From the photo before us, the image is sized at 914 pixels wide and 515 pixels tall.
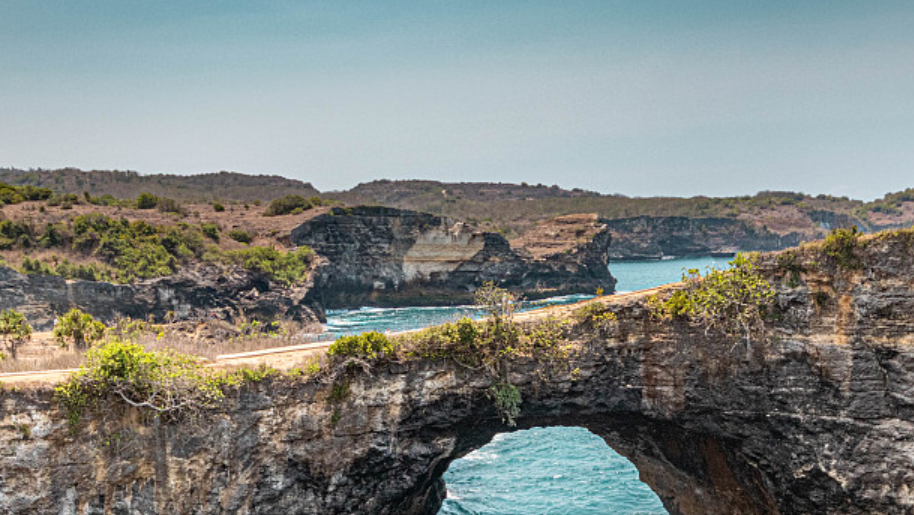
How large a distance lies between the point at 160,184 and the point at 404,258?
68.7 metres

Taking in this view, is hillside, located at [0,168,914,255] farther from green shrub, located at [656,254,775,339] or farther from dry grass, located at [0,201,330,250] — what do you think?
green shrub, located at [656,254,775,339]

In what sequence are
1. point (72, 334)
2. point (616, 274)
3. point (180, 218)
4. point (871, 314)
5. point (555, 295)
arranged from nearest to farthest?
point (871, 314), point (72, 334), point (180, 218), point (555, 295), point (616, 274)

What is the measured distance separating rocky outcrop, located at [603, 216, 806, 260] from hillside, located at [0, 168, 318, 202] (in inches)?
2259

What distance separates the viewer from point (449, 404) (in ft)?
61.1

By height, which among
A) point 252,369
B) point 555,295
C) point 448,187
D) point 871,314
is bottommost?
point 555,295

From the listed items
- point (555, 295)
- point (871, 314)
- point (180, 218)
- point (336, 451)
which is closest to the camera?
point (871, 314)

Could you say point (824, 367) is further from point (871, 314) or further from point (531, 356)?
point (531, 356)

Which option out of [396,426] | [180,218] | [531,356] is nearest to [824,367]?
[531,356]

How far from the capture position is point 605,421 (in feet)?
66.2

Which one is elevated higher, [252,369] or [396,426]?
[252,369]

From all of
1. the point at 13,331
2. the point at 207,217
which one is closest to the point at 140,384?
the point at 13,331

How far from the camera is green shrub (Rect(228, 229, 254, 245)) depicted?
68.0m

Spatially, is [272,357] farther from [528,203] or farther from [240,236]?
[528,203]

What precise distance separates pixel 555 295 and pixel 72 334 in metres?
66.4
